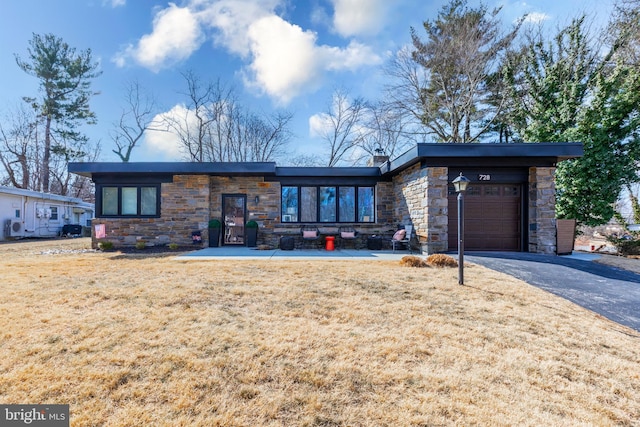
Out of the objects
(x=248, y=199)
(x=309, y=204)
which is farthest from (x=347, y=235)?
(x=248, y=199)

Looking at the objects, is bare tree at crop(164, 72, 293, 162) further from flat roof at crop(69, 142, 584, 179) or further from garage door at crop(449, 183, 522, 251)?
garage door at crop(449, 183, 522, 251)

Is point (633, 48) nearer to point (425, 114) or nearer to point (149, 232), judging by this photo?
point (425, 114)

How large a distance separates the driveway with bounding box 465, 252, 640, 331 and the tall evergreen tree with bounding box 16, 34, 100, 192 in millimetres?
25392

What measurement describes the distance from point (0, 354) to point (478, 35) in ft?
59.5

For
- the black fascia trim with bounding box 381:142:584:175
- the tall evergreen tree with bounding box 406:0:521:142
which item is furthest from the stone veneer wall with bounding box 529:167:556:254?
the tall evergreen tree with bounding box 406:0:521:142

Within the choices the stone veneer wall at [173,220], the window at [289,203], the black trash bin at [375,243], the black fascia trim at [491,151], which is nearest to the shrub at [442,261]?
the black fascia trim at [491,151]

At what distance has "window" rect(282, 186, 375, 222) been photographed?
10156 millimetres

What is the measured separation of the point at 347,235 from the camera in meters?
9.73

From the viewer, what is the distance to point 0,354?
2.40 m

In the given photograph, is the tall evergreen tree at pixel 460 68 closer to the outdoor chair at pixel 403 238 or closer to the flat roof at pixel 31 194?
the outdoor chair at pixel 403 238

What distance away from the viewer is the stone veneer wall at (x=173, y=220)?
32.1 feet

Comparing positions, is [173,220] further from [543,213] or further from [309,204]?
[543,213]

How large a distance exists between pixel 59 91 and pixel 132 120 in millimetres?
4463

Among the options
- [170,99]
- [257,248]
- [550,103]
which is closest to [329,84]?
[170,99]
